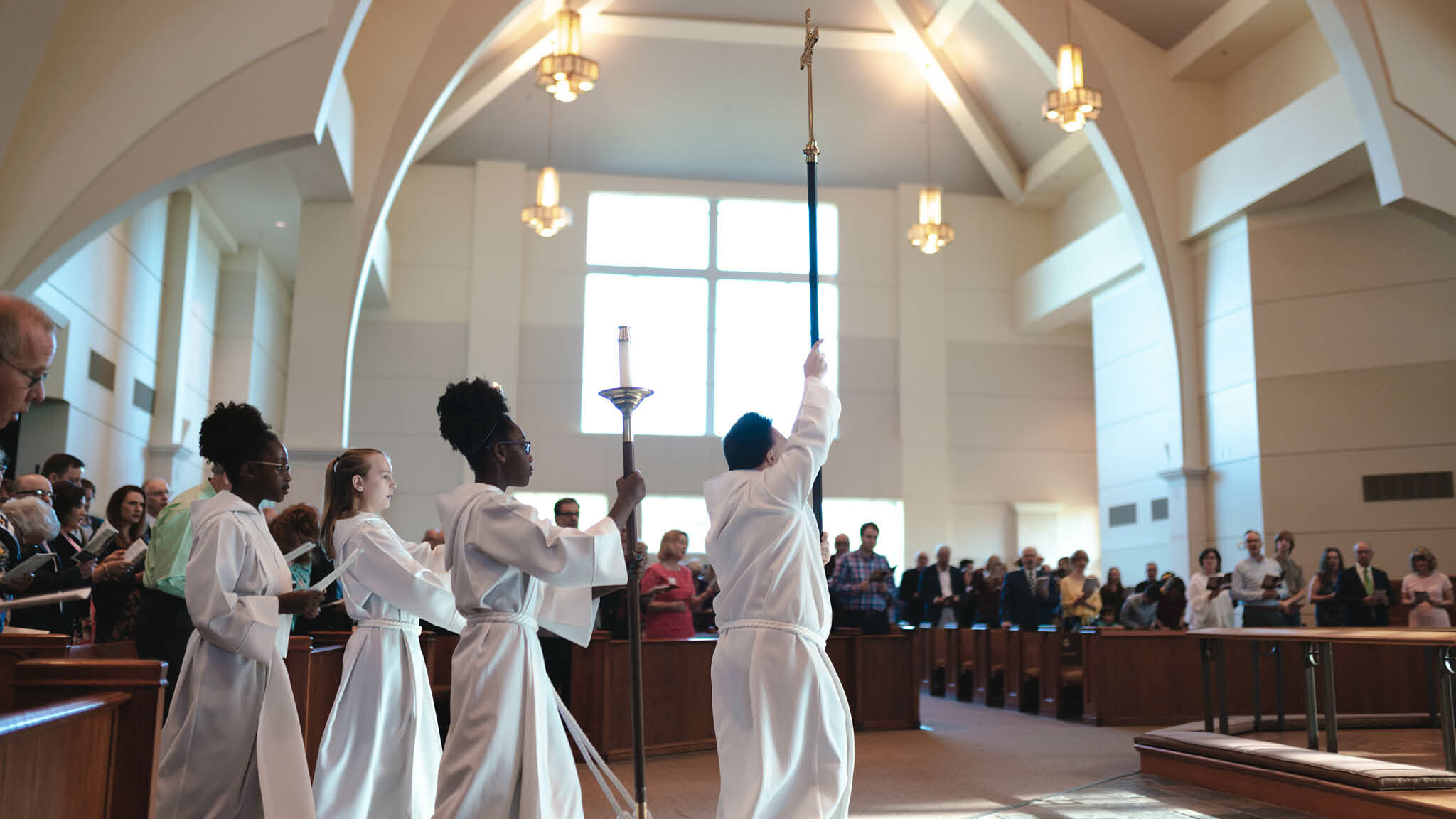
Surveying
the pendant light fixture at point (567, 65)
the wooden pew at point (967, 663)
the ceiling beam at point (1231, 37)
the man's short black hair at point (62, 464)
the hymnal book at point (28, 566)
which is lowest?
the wooden pew at point (967, 663)

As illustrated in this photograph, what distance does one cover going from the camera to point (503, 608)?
3.63 metres

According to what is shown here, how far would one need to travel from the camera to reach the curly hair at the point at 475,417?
369 cm

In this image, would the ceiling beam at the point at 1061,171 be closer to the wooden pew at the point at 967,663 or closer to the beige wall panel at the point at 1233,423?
the beige wall panel at the point at 1233,423

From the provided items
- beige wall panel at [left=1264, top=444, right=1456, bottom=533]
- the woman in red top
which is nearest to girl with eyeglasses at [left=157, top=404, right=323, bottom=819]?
the woman in red top

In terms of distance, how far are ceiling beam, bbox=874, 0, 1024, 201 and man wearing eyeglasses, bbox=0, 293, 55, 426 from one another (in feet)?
51.4

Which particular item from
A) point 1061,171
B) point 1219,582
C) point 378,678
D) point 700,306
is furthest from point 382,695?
point 1061,171

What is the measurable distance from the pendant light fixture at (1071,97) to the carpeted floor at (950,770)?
6240 mm

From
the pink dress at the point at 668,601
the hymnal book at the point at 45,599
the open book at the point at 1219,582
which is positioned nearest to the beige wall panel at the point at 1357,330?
the open book at the point at 1219,582

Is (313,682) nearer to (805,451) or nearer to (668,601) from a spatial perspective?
(805,451)

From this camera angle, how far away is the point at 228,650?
11.4 feet

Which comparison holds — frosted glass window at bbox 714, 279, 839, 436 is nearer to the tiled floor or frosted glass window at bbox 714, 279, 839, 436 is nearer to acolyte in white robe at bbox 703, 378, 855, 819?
the tiled floor

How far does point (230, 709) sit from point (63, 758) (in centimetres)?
101

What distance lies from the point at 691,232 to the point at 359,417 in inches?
228

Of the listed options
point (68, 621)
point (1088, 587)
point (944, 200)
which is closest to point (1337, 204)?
point (1088, 587)
